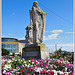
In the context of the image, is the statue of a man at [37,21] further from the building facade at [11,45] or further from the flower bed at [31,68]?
the building facade at [11,45]

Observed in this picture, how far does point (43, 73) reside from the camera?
3.28m

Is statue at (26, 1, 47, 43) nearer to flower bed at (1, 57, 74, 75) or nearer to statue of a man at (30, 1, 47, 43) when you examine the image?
statue of a man at (30, 1, 47, 43)

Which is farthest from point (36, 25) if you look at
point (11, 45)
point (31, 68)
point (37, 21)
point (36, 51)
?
point (11, 45)

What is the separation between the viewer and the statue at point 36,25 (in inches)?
327

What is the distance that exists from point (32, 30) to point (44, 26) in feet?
3.36

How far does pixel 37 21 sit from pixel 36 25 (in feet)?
1.23

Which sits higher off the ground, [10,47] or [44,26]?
[44,26]

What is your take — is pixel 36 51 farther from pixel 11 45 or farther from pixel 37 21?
pixel 11 45

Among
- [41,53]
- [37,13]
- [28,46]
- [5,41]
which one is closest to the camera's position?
[41,53]

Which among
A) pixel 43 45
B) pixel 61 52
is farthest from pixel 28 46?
pixel 61 52

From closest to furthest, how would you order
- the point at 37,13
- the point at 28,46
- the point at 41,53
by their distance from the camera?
1. the point at 41,53
2. the point at 28,46
3. the point at 37,13

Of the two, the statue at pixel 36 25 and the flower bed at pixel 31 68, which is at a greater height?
the statue at pixel 36 25

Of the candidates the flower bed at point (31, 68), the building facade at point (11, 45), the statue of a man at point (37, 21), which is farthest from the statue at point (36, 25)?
the building facade at point (11, 45)

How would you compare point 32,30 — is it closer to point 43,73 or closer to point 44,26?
point 44,26
